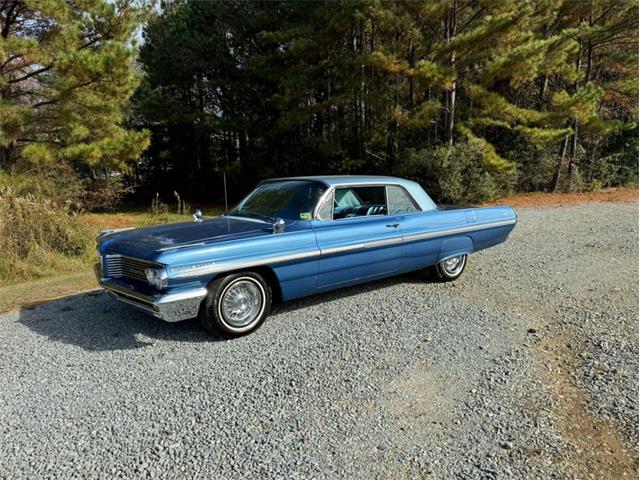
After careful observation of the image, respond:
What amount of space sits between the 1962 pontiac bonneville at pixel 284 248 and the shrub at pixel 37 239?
3057 millimetres

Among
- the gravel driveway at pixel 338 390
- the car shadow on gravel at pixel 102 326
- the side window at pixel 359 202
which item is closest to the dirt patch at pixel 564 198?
the gravel driveway at pixel 338 390

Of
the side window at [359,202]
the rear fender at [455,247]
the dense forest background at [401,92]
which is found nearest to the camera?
the side window at [359,202]

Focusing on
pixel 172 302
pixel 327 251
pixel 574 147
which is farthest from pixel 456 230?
pixel 574 147

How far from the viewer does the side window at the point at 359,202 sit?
4.81 meters

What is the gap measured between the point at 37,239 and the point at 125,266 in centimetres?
451

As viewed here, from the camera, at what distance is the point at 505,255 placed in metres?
7.05

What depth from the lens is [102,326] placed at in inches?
168

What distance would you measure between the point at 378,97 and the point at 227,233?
13077 millimetres

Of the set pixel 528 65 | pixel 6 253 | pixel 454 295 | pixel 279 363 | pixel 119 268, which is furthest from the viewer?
pixel 528 65

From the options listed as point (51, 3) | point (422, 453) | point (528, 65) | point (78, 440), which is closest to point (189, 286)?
point (78, 440)

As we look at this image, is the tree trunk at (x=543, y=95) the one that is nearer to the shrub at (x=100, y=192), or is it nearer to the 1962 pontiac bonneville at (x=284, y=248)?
the 1962 pontiac bonneville at (x=284, y=248)

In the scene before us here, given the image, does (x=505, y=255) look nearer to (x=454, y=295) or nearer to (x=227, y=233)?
(x=454, y=295)

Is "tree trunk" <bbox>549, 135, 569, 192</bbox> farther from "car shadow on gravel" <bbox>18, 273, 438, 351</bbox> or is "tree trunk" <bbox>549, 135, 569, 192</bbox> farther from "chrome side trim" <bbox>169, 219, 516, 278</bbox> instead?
"car shadow on gravel" <bbox>18, 273, 438, 351</bbox>

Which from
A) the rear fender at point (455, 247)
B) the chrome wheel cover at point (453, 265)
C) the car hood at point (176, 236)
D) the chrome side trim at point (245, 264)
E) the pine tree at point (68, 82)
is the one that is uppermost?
the pine tree at point (68, 82)
